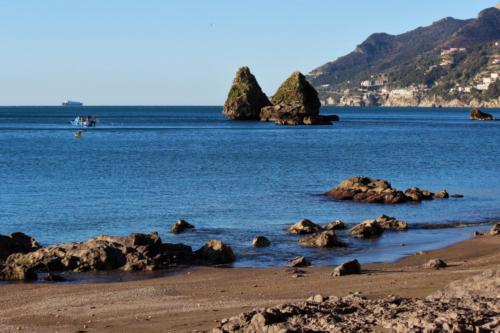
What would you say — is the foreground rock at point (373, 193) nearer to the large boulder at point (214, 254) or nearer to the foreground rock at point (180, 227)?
the foreground rock at point (180, 227)

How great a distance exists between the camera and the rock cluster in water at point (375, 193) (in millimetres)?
46125

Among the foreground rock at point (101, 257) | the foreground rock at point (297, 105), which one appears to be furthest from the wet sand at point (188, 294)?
the foreground rock at point (297, 105)

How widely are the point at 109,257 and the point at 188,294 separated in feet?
19.7

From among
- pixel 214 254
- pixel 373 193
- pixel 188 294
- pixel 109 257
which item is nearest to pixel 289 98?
pixel 373 193

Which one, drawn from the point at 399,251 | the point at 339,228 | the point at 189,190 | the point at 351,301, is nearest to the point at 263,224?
the point at 339,228

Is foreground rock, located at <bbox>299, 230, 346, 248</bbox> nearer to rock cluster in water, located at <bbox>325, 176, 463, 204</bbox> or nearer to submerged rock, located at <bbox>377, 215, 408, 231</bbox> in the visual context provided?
submerged rock, located at <bbox>377, 215, 408, 231</bbox>

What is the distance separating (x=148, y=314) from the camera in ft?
59.8

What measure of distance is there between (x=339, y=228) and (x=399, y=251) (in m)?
6.20

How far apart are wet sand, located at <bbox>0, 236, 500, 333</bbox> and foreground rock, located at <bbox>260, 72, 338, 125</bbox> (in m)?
165

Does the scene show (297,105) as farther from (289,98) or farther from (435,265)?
(435,265)

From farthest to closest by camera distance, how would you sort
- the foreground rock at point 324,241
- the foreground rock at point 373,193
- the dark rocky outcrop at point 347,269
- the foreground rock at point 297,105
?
the foreground rock at point 297,105
the foreground rock at point 373,193
the foreground rock at point 324,241
the dark rocky outcrop at point 347,269

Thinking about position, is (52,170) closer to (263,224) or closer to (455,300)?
(263,224)

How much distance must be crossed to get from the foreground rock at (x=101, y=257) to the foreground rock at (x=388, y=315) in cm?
1143

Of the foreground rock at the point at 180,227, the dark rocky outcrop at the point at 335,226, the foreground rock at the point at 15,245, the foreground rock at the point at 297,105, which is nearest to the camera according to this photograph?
the foreground rock at the point at 15,245
